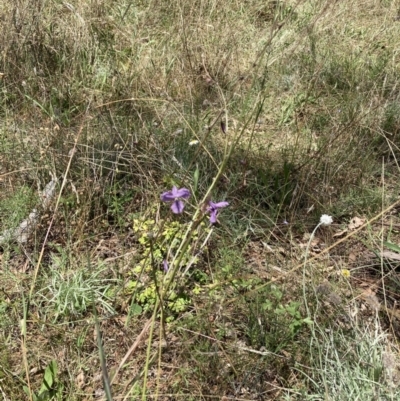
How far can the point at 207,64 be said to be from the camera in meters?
3.28

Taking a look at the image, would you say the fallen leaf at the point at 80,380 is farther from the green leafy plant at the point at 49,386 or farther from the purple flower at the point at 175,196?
the purple flower at the point at 175,196

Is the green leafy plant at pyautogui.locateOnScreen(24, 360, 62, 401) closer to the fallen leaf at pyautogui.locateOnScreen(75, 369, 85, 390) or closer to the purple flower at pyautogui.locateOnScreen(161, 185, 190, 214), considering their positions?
the fallen leaf at pyautogui.locateOnScreen(75, 369, 85, 390)

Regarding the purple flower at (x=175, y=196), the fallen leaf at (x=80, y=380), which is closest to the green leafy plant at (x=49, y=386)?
the fallen leaf at (x=80, y=380)

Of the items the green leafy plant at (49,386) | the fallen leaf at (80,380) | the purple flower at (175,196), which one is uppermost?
the purple flower at (175,196)

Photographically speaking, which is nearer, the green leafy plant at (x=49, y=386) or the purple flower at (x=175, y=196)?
the purple flower at (x=175, y=196)

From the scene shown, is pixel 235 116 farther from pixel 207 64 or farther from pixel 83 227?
pixel 83 227

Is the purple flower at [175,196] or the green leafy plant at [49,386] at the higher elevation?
the purple flower at [175,196]

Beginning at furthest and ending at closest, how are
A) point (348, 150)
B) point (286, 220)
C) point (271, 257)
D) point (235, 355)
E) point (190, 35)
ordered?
point (190, 35), point (348, 150), point (286, 220), point (271, 257), point (235, 355)

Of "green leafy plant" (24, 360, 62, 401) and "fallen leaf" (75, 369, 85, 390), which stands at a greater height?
"green leafy plant" (24, 360, 62, 401)

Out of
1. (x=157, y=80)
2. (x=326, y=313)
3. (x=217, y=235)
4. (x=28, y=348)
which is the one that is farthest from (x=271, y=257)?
(x=157, y=80)

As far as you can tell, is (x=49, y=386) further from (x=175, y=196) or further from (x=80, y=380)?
(x=175, y=196)

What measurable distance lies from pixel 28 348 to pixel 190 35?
250 cm

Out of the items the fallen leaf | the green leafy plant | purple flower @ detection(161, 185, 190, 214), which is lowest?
the fallen leaf

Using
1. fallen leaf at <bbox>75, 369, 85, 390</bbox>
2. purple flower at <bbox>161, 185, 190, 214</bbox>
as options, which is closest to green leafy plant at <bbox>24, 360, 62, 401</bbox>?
fallen leaf at <bbox>75, 369, 85, 390</bbox>
